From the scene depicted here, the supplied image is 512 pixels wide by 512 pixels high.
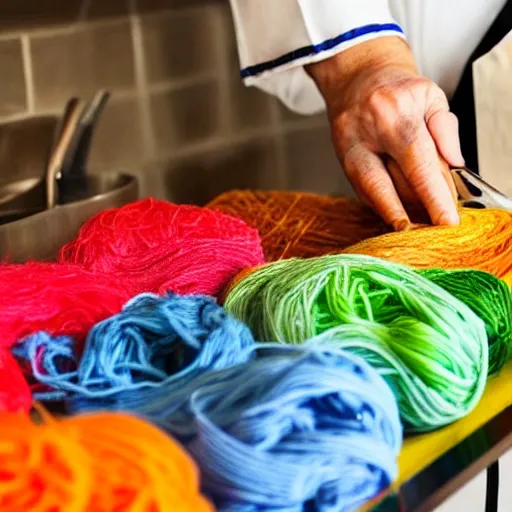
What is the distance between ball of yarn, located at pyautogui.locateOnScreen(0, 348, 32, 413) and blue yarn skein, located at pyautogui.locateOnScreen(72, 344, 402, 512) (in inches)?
2.3

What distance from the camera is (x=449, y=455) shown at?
0.37 m

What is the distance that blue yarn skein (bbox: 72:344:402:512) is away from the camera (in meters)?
0.30

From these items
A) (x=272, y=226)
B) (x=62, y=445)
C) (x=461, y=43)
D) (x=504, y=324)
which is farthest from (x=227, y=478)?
(x=461, y=43)

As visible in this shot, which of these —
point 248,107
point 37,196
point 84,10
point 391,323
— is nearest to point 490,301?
point 391,323

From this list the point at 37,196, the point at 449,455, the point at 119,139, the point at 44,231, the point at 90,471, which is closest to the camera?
the point at 90,471

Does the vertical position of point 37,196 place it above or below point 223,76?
below

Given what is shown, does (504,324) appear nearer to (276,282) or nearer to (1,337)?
(276,282)

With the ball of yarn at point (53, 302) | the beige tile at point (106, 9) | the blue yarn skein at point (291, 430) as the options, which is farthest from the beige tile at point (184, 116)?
the blue yarn skein at point (291, 430)

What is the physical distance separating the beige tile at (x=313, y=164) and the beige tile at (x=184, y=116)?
0.14 meters

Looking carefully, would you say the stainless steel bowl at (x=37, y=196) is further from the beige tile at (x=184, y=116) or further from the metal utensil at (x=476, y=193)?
the metal utensil at (x=476, y=193)

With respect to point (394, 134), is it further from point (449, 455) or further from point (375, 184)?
point (449, 455)

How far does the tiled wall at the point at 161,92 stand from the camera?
2.96 feet

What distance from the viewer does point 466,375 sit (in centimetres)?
39

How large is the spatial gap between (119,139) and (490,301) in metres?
0.64
